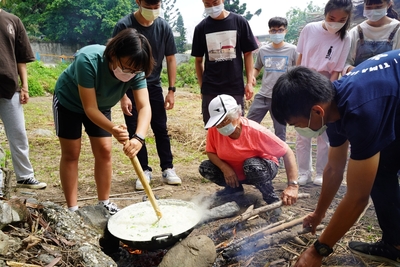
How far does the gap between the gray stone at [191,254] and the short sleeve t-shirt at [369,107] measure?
50.0 inches

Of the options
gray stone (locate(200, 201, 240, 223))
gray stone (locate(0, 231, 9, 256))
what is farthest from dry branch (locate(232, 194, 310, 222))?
gray stone (locate(0, 231, 9, 256))

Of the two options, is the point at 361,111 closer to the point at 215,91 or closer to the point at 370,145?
the point at 370,145

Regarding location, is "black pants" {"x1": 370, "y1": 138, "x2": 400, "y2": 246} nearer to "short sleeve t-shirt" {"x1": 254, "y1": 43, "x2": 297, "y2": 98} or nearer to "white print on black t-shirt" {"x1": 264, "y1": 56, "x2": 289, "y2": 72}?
"short sleeve t-shirt" {"x1": 254, "y1": 43, "x2": 297, "y2": 98}

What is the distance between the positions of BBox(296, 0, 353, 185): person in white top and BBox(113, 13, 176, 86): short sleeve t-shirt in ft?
5.94

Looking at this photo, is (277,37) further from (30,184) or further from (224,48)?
(30,184)

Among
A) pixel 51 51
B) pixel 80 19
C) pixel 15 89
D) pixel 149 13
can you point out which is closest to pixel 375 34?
pixel 149 13

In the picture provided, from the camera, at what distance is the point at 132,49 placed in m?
2.45

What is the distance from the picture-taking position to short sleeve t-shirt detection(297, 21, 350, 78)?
13.1ft

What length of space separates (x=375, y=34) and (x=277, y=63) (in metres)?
1.40

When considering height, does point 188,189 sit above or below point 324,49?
below

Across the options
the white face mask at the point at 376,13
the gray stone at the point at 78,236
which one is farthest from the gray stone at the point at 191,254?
the white face mask at the point at 376,13

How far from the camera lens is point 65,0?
2870 centimetres

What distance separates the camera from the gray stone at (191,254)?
235cm

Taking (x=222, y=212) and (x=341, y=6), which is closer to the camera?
(x=222, y=212)
